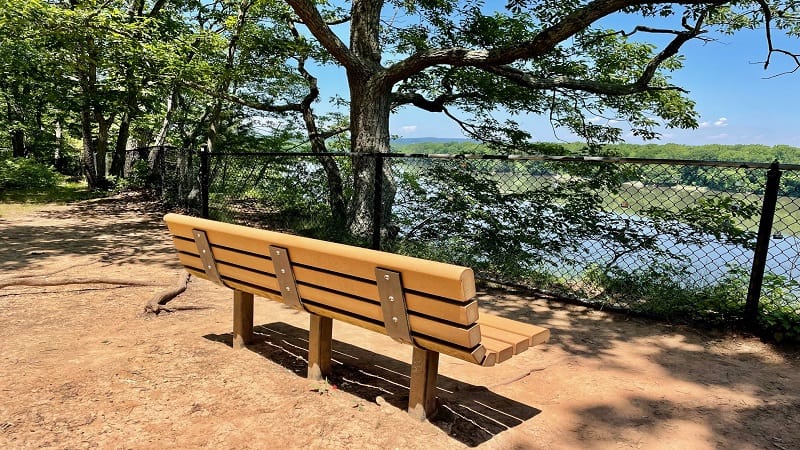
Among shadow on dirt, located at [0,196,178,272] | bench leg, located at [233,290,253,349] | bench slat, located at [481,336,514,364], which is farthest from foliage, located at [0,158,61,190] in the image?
bench slat, located at [481,336,514,364]

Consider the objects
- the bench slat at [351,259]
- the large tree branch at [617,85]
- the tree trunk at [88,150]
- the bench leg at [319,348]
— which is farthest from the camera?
the tree trunk at [88,150]

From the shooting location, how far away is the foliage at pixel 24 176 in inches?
595

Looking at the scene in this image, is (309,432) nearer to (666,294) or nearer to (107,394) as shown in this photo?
(107,394)

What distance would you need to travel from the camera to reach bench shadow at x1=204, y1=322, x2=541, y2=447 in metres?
2.68

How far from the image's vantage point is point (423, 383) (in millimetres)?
2627

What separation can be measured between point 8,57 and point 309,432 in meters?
15.1

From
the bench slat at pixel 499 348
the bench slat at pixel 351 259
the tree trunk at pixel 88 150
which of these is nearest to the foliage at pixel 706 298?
the bench slat at pixel 499 348

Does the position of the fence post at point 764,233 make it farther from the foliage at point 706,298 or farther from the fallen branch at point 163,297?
the fallen branch at point 163,297

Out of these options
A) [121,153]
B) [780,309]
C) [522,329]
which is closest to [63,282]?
[522,329]

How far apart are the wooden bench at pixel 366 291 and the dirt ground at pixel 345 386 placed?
0.34 meters

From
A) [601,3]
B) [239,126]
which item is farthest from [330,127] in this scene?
[601,3]

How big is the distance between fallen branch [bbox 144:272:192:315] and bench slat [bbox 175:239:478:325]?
41.2 inches

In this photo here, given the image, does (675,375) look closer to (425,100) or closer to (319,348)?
(319,348)

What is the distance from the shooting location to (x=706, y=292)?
4.71m
